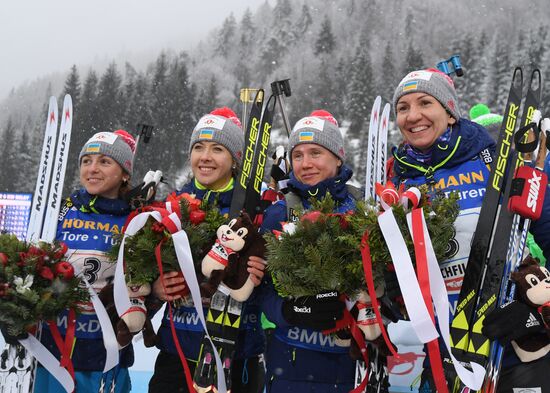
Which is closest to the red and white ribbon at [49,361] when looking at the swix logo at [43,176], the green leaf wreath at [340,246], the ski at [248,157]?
the swix logo at [43,176]

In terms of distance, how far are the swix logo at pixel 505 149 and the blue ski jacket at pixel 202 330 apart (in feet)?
4.01

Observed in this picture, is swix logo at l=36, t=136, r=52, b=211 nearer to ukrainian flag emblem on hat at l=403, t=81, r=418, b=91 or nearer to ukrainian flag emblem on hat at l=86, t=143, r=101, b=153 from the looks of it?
ukrainian flag emblem on hat at l=86, t=143, r=101, b=153

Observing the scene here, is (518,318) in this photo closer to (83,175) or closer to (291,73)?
(83,175)

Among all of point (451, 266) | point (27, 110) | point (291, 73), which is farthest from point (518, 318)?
point (27, 110)

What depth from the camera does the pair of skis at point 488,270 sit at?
2.08 m

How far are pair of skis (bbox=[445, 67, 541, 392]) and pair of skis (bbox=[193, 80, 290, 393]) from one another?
102 cm

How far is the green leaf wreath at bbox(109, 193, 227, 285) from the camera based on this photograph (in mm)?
2660

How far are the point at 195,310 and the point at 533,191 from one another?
1631 mm

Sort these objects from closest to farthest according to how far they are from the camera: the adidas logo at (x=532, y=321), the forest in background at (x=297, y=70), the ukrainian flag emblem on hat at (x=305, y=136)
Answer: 1. the adidas logo at (x=532, y=321)
2. the ukrainian flag emblem on hat at (x=305, y=136)
3. the forest in background at (x=297, y=70)

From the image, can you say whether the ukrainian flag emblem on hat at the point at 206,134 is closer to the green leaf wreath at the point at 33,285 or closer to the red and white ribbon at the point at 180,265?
the red and white ribbon at the point at 180,265

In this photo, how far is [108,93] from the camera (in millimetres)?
30938

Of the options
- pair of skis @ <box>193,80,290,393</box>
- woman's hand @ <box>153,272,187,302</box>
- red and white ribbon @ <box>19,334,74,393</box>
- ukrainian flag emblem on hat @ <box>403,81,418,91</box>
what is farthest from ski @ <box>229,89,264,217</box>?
red and white ribbon @ <box>19,334,74,393</box>

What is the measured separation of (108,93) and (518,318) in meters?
31.1

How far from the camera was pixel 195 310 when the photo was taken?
286 cm
